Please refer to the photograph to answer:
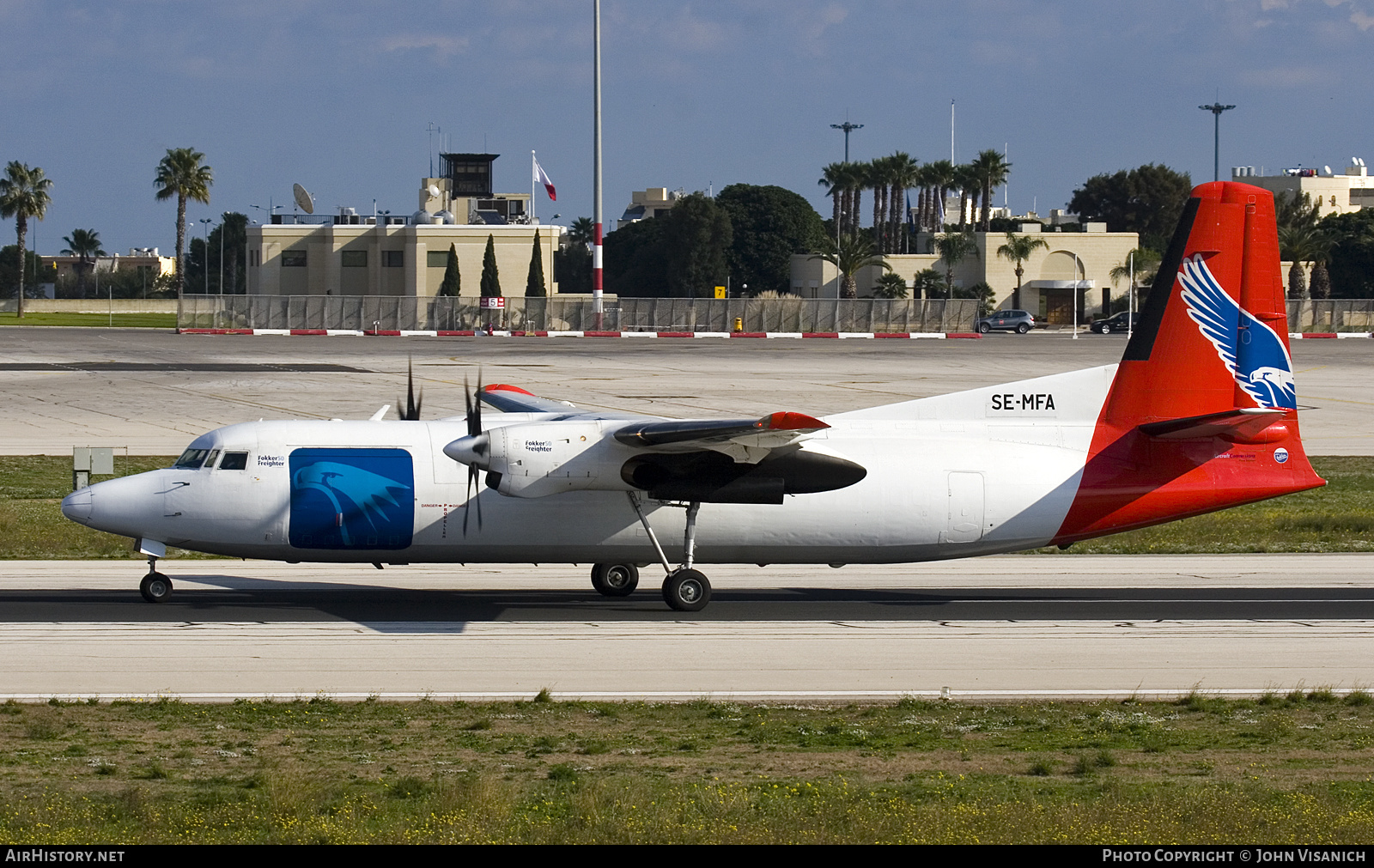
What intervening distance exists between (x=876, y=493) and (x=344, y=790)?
36.4 ft

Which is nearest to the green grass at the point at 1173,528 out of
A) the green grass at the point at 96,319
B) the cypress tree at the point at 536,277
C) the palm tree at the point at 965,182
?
the cypress tree at the point at 536,277

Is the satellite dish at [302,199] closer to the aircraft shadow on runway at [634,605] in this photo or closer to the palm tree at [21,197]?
the palm tree at [21,197]

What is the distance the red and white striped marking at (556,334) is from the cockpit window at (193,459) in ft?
242

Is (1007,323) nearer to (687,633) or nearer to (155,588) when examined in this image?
(687,633)

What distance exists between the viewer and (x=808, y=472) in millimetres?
20906

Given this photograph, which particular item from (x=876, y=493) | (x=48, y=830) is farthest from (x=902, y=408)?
(x=48, y=830)

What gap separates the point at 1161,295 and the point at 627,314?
82.8 meters

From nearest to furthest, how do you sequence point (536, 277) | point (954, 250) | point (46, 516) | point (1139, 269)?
1. point (46, 516)
2. point (536, 277)
3. point (954, 250)
4. point (1139, 269)

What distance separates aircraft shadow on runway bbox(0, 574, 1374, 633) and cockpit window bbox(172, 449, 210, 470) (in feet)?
6.59

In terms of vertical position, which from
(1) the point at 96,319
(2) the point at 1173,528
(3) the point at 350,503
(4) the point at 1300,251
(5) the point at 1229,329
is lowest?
(2) the point at 1173,528

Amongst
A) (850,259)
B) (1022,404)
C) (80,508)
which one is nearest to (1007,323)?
(850,259)

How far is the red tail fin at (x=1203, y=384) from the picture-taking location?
2197 centimetres

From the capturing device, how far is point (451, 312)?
4080 inches

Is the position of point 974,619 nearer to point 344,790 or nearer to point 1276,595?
point 1276,595
